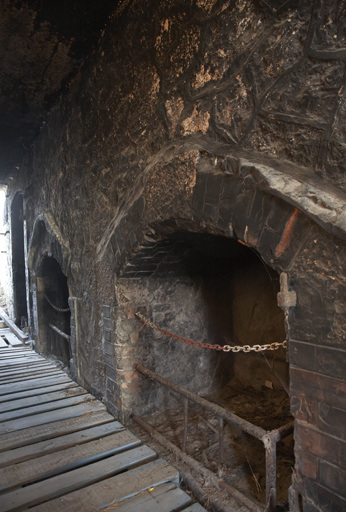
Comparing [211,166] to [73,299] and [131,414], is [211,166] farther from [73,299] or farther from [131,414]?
[73,299]

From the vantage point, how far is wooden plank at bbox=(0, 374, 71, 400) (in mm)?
4116

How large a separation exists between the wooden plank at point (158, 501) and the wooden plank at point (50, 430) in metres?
1.07

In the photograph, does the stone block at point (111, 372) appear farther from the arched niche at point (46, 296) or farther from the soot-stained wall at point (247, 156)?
the arched niche at point (46, 296)

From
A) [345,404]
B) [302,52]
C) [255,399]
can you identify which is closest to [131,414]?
[255,399]

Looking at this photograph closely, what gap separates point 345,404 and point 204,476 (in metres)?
1.48

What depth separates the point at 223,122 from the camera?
2.18 metres

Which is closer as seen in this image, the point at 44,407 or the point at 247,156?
the point at 247,156

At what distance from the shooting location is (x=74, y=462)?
2.67 meters

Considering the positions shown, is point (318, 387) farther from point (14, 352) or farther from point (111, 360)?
point (14, 352)

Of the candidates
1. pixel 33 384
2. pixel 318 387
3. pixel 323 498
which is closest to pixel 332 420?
pixel 318 387

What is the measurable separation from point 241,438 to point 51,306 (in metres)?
4.64

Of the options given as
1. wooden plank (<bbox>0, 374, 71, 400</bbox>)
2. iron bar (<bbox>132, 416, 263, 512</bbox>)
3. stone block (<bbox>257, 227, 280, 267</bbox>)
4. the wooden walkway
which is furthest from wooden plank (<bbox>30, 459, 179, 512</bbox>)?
wooden plank (<bbox>0, 374, 71, 400</bbox>)

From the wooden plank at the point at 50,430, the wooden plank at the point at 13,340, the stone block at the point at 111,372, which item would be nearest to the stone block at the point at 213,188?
the stone block at the point at 111,372

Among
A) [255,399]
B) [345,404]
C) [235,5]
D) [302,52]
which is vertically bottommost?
[255,399]
